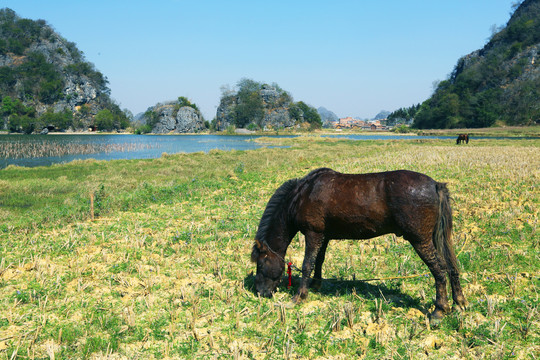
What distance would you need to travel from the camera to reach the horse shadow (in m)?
5.86

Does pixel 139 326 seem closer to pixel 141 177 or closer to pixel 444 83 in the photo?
pixel 141 177

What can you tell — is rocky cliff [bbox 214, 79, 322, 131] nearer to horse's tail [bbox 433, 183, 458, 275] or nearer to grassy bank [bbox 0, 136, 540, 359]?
grassy bank [bbox 0, 136, 540, 359]

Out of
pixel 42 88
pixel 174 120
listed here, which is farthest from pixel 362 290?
pixel 42 88

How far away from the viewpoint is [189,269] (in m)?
7.40

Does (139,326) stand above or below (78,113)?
below

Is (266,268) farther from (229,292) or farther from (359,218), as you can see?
(359,218)

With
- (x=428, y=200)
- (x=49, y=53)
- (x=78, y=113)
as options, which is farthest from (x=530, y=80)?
(x=49, y=53)

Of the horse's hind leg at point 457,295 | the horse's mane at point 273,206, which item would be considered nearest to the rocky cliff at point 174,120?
the horse's mane at point 273,206

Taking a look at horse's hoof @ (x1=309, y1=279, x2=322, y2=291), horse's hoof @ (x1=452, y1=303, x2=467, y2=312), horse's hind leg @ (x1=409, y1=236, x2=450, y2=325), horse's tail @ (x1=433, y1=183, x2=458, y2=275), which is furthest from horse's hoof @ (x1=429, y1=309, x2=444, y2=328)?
horse's hoof @ (x1=309, y1=279, x2=322, y2=291)

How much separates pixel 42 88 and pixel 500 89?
21743 centimetres

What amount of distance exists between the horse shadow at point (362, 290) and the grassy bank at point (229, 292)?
0.11ft

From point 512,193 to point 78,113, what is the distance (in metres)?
192

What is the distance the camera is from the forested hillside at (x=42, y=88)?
14075 centimetres

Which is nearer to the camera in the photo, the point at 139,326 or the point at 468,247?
the point at 139,326
